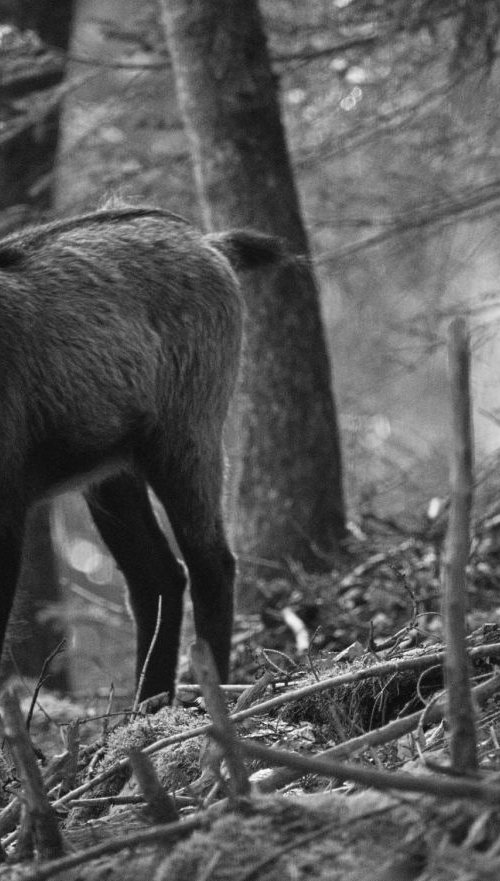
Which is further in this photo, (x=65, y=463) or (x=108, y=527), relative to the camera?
(x=108, y=527)

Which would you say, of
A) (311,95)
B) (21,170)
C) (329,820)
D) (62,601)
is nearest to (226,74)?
(311,95)

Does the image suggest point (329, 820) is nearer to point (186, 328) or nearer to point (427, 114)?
point (186, 328)

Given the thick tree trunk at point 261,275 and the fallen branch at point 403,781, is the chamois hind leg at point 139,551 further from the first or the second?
the fallen branch at point 403,781

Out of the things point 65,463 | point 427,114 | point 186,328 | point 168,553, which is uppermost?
point 427,114

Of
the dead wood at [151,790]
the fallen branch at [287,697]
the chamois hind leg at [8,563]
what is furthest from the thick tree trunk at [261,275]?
the dead wood at [151,790]

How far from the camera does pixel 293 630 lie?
17.9 ft

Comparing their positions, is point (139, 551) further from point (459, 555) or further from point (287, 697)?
point (459, 555)

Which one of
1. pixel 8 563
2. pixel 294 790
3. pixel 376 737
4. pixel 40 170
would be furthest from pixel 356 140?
pixel 376 737

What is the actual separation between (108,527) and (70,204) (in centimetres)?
310

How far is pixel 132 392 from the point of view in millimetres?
4273

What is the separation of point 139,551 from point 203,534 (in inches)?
14.4

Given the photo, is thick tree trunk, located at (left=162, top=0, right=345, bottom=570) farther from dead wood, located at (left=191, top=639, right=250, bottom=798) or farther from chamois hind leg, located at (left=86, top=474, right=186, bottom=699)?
dead wood, located at (left=191, top=639, right=250, bottom=798)

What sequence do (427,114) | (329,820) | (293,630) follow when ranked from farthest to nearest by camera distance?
(427,114)
(293,630)
(329,820)

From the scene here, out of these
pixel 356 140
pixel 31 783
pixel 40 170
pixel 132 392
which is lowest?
pixel 31 783
